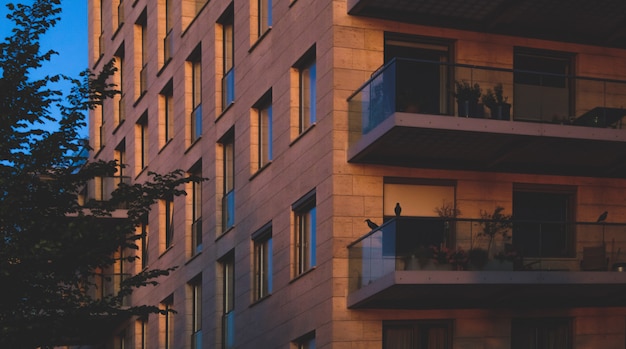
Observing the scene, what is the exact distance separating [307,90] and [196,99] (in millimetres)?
10702

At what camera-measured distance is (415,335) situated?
33.1 metres

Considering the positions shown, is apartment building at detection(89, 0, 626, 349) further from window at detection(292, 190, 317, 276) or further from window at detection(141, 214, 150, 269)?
window at detection(141, 214, 150, 269)

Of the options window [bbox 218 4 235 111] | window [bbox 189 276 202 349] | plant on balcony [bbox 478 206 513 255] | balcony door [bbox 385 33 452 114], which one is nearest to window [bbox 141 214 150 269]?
window [bbox 189 276 202 349]

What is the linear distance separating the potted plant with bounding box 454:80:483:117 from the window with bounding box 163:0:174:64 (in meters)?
18.6

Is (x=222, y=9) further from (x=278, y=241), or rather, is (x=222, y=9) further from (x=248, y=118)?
(x=278, y=241)

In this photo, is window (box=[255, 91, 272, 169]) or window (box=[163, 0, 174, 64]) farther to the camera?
window (box=[163, 0, 174, 64])

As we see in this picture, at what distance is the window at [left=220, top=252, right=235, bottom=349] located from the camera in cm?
4128

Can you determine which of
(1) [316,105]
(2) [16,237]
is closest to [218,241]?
(1) [316,105]

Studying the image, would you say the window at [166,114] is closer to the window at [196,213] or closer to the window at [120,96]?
the window at [196,213]

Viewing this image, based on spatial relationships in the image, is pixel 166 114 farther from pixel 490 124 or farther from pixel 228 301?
pixel 490 124

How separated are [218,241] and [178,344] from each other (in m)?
4.91

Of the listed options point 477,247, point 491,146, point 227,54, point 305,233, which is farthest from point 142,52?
point 477,247

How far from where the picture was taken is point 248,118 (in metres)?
40.2

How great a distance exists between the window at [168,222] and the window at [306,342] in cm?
1295
